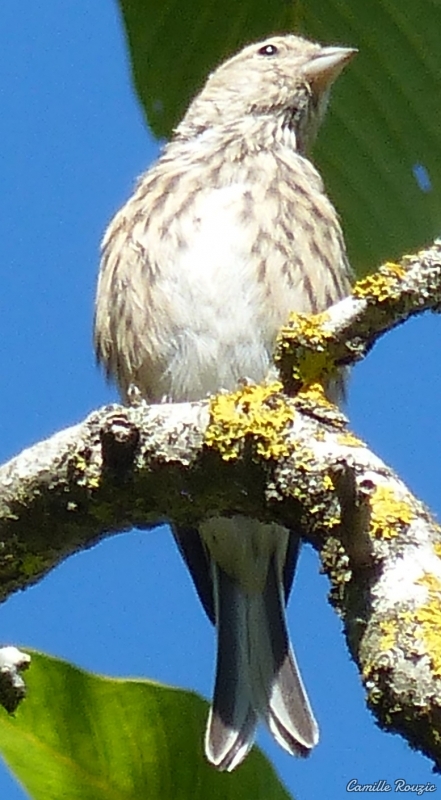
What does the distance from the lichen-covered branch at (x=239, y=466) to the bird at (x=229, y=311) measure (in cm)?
94

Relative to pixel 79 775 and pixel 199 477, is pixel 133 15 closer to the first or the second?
pixel 199 477

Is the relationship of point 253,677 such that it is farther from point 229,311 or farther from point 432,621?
point 432,621

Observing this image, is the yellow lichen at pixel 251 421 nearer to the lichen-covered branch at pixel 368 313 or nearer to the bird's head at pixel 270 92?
the lichen-covered branch at pixel 368 313

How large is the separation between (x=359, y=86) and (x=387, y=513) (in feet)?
4.34

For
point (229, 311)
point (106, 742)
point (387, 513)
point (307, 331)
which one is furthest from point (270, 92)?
point (387, 513)

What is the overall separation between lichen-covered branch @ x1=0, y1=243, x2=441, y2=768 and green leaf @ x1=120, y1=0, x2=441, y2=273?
0.62 meters

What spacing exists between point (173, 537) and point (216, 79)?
1.62m

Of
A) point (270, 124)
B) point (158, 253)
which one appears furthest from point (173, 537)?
point (270, 124)

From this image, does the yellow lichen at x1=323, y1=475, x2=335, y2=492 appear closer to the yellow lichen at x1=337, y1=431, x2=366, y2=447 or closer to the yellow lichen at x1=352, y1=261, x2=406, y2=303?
the yellow lichen at x1=337, y1=431, x2=366, y2=447

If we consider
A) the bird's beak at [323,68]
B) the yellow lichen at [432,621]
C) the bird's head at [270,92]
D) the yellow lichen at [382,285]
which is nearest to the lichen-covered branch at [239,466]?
the yellow lichen at [382,285]

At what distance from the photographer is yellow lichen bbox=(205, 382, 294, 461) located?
2.24 m

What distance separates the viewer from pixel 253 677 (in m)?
3.39

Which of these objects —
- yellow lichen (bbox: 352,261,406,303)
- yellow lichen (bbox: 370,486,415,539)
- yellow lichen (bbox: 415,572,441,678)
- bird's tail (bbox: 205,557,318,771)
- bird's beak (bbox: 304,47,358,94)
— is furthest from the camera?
bird's beak (bbox: 304,47,358,94)

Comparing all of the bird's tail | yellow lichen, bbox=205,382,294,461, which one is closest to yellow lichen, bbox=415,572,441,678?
yellow lichen, bbox=205,382,294,461
